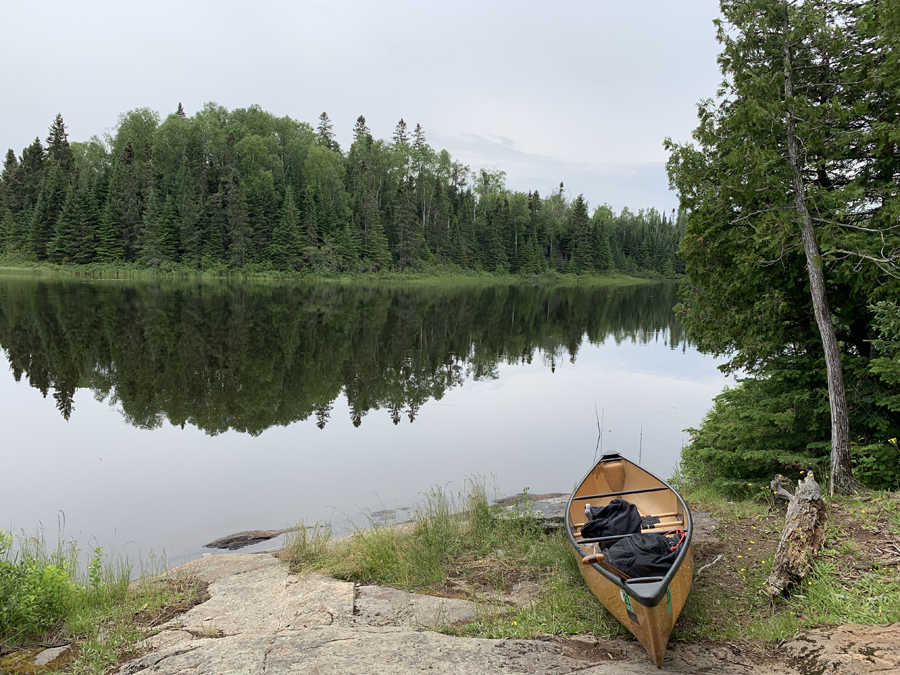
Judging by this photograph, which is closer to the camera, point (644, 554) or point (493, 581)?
point (644, 554)

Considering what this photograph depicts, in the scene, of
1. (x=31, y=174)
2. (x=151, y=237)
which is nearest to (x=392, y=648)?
(x=151, y=237)

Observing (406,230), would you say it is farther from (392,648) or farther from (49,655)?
(392,648)

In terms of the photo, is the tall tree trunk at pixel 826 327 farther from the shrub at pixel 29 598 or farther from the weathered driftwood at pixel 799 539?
the shrub at pixel 29 598

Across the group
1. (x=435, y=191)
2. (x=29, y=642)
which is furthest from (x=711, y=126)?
(x=435, y=191)

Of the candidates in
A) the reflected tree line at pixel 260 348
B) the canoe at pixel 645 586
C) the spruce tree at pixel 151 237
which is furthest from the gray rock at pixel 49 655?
the spruce tree at pixel 151 237

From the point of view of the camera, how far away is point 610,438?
13.7 metres

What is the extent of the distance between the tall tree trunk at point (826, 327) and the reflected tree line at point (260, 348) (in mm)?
9409

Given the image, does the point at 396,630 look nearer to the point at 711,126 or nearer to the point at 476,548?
the point at 476,548

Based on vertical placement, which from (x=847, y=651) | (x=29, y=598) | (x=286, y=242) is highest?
(x=286, y=242)

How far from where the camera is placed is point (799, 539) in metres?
5.42

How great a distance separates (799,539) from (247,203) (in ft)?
227

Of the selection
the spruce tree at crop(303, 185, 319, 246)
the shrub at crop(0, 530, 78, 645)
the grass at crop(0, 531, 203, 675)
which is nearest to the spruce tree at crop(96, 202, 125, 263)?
the spruce tree at crop(303, 185, 319, 246)

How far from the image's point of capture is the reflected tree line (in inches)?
588

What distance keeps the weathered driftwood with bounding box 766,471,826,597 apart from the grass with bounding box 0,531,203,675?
577 cm
